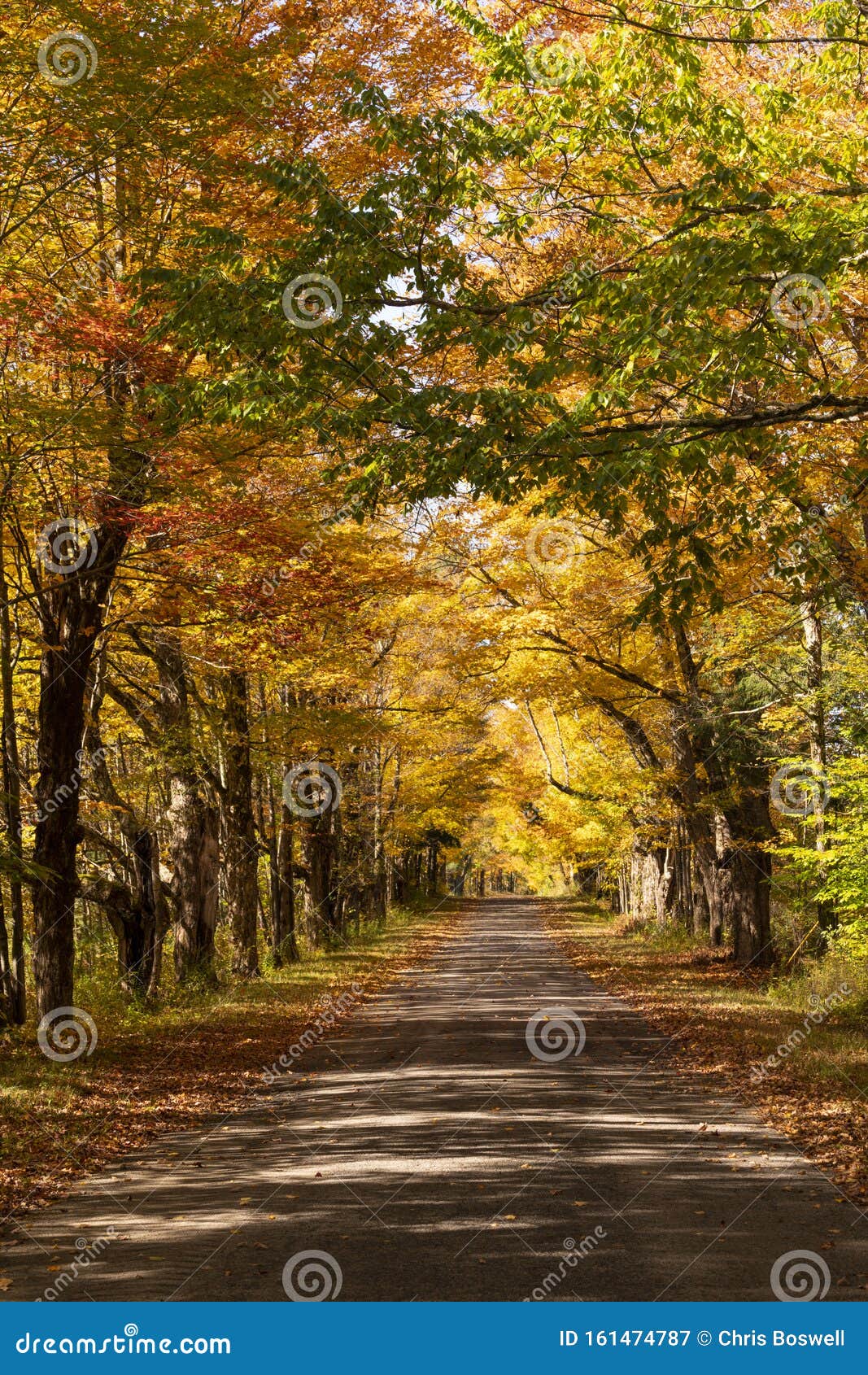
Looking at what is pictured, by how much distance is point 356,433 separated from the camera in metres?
7.50

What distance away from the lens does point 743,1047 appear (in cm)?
1261

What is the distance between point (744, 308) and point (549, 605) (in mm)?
11002

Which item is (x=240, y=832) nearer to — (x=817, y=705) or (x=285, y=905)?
(x=285, y=905)

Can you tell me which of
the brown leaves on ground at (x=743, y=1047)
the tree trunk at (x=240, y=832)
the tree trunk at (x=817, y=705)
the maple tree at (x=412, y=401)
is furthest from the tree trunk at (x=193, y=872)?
the tree trunk at (x=817, y=705)

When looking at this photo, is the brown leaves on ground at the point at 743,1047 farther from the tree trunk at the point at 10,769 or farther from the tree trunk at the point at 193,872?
the tree trunk at the point at 10,769

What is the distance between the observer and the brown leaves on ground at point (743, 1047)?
845 cm

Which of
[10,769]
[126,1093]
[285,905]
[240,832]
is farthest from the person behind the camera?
[285,905]

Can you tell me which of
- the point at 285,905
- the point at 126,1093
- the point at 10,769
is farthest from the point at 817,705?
the point at 285,905

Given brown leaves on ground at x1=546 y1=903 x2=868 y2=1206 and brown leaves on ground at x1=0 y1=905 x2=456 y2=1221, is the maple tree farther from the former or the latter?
brown leaves on ground at x1=546 y1=903 x2=868 y2=1206

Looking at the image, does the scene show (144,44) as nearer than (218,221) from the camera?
Yes

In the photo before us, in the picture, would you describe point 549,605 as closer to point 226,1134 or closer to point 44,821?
point 44,821

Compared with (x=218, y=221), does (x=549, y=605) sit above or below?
below

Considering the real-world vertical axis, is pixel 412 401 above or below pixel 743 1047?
above

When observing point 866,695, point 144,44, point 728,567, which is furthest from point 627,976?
point 144,44
